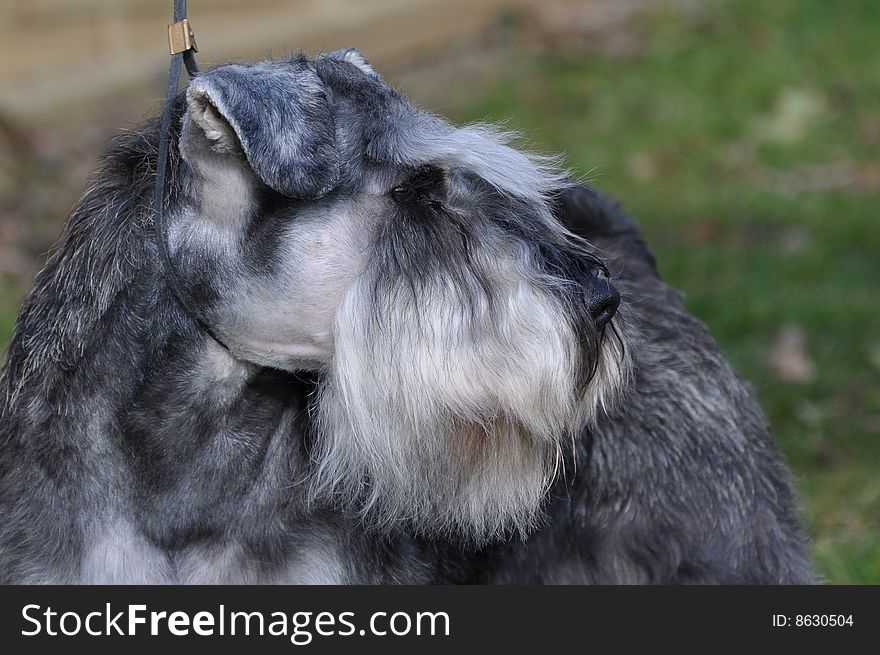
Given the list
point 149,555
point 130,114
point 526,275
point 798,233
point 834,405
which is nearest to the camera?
point 526,275

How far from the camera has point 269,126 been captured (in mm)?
2895

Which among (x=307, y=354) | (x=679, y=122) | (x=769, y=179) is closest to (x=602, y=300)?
(x=307, y=354)

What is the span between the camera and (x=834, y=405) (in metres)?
5.60

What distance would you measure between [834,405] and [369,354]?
3.16 m

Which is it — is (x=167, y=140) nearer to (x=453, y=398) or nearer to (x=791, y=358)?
(x=453, y=398)

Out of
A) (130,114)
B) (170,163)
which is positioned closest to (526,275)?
(170,163)

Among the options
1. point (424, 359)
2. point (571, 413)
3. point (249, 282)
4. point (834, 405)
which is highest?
point (249, 282)

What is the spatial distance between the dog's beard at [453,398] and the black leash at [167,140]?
1.26 ft

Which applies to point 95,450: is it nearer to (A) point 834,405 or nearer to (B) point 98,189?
(B) point 98,189

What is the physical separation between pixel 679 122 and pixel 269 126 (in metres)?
6.26

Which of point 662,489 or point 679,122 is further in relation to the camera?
point 679,122

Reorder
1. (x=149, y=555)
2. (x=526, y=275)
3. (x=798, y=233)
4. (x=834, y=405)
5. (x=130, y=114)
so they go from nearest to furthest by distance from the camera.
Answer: (x=526, y=275) → (x=149, y=555) → (x=834, y=405) → (x=798, y=233) → (x=130, y=114)

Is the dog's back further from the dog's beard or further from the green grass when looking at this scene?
the green grass

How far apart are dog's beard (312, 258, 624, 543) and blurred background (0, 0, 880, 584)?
1.85m
